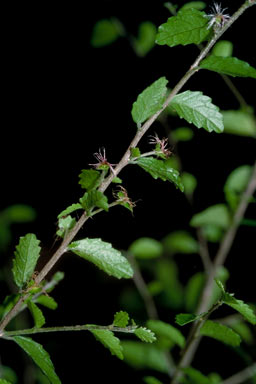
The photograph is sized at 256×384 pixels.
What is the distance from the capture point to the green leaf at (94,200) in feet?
1.44

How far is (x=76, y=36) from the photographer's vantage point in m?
1.70

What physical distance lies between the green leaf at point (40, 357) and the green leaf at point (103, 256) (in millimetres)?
137

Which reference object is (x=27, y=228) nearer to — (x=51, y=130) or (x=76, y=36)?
(x=51, y=130)

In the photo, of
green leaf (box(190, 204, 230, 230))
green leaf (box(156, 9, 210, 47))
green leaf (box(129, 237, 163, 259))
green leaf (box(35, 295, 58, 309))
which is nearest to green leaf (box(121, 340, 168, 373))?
green leaf (box(129, 237, 163, 259))

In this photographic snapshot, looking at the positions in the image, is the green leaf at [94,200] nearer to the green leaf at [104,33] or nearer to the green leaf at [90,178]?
the green leaf at [90,178]

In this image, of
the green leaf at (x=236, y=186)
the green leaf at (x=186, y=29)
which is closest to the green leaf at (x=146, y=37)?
the green leaf at (x=236, y=186)

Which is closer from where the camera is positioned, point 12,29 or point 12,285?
point 12,285

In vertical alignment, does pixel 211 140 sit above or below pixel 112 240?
above

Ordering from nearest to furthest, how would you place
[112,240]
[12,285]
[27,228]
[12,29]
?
1. [12,285]
2. [112,240]
3. [27,228]
4. [12,29]

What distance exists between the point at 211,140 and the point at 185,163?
0.12 m

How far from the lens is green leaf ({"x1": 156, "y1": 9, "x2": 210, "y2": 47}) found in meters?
0.50

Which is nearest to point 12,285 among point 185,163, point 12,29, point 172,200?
point 172,200

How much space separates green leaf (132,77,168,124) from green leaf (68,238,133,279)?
16cm

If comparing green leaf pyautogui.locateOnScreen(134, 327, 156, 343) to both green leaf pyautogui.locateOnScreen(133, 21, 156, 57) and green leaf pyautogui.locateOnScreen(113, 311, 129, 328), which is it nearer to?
green leaf pyautogui.locateOnScreen(113, 311, 129, 328)
